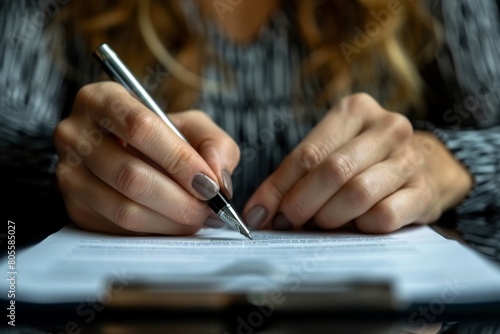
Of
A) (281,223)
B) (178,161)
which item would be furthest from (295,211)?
(178,161)

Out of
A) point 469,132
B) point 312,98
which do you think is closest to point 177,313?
point 469,132

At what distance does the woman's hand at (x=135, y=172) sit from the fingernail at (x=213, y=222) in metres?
0.02

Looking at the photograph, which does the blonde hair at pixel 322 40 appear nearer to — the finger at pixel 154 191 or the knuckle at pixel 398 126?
the knuckle at pixel 398 126

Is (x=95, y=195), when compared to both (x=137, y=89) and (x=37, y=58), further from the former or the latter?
(x=37, y=58)

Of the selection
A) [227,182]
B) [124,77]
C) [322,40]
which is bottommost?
[322,40]

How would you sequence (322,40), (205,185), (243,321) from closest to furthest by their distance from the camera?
(243,321) < (205,185) < (322,40)

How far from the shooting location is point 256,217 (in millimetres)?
569

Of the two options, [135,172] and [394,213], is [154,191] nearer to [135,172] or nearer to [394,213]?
[135,172]

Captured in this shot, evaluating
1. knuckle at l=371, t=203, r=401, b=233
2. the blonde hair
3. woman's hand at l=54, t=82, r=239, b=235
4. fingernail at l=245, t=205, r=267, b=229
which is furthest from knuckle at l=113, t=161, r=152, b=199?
the blonde hair

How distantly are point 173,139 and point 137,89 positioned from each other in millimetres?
87

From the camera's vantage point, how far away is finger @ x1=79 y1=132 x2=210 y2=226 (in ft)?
1.68

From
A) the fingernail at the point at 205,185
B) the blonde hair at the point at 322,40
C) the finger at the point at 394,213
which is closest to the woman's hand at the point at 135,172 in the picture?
the fingernail at the point at 205,185

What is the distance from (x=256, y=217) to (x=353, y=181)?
3.9 inches

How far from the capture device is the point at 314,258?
16.8 inches
